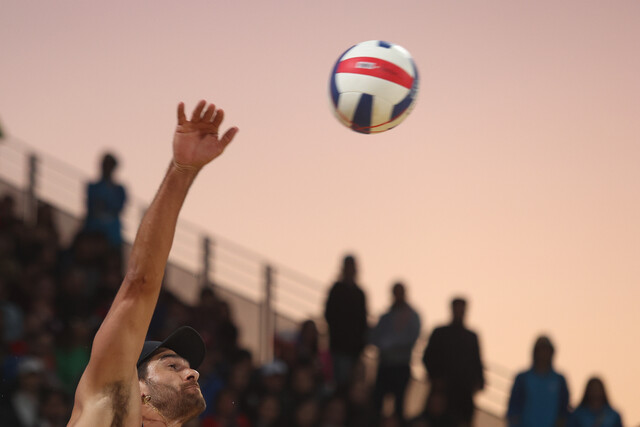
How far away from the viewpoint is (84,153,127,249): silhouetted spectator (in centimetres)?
1128

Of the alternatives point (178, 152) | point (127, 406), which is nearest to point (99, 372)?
point (127, 406)

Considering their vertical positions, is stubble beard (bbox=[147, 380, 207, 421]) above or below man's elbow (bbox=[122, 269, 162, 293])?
below

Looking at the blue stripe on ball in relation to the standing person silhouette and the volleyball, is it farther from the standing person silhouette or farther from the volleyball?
the standing person silhouette

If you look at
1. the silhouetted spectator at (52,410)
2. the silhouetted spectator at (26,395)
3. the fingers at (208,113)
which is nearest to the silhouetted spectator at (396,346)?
the silhouetted spectator at (52,410)

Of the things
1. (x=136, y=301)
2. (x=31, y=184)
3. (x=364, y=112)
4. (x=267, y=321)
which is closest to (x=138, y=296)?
(x=136, y=301)

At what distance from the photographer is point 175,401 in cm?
379

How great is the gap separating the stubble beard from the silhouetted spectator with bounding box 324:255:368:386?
283 inches

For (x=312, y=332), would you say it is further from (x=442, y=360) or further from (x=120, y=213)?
(x=120, y=213)

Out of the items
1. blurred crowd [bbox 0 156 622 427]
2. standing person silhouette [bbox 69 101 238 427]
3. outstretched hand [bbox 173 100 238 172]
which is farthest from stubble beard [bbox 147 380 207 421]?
blurred crowd [bbox 0 156 622 427]

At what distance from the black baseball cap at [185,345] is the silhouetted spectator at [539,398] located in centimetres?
660

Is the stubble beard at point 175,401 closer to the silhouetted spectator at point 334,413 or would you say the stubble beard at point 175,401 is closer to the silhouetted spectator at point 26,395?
the silhouetted spectator at point 26,395

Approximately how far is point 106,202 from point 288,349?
242cm

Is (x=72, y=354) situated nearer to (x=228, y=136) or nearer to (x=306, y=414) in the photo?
(x=306, y=414)

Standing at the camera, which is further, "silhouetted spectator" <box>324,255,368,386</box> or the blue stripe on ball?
"silhouetted spectator" <box>324,255,368,386</box>
